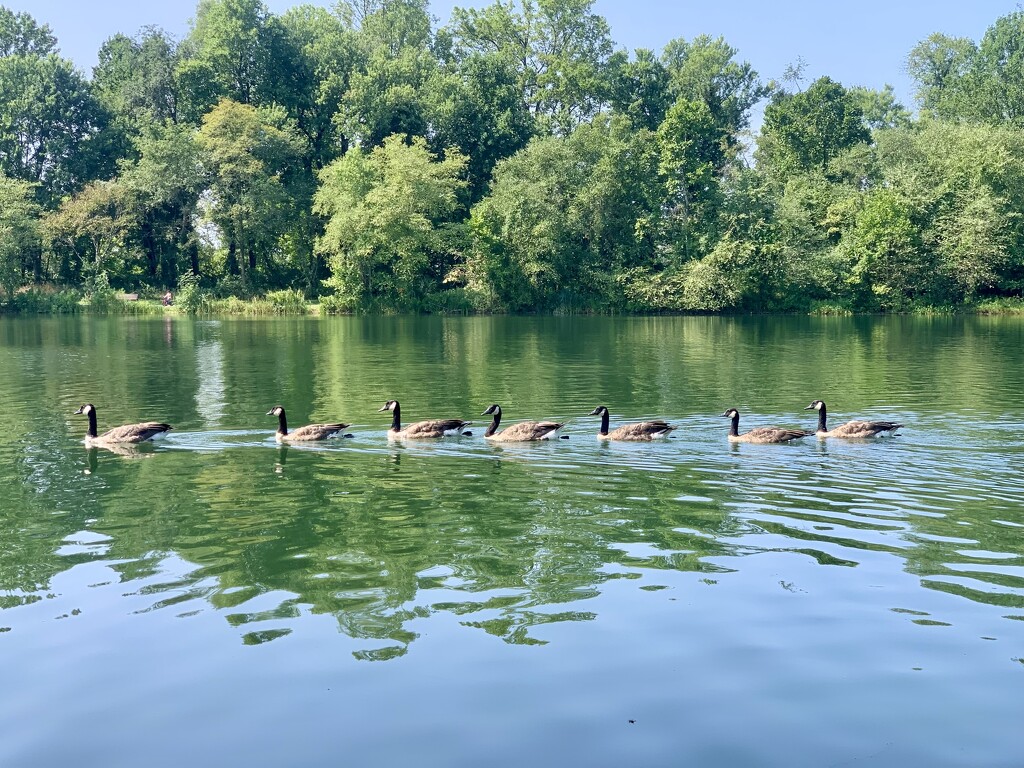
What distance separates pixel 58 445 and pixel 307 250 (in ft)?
259

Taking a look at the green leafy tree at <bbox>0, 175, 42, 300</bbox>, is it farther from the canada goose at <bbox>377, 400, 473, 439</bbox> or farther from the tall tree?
the canada goose at <bbox>377, 400, 473, 439</bbox>

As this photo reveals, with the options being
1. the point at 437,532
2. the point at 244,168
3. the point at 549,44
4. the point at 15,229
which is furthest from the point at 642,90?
the point at 437,532

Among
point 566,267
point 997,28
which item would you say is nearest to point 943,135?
point 566,267

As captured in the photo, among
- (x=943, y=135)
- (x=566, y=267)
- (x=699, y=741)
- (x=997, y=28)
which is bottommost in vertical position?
(x=699, y=741)

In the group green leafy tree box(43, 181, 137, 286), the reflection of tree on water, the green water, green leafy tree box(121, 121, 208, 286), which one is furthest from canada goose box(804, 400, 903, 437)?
green leafy tree box(43, 181, 137, 286)

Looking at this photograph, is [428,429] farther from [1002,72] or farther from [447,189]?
[1002,72]

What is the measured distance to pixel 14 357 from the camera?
44031mm

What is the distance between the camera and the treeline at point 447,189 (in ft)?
290

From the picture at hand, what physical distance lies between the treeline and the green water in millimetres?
64920

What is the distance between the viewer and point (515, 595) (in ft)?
37.9

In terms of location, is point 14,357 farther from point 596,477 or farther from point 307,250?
point 307,250

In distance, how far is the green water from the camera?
325 inches

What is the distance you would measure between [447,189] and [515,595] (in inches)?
3222

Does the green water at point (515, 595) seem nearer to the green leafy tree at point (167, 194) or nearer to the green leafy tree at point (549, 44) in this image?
the green leafy tree at point (167, 194)
